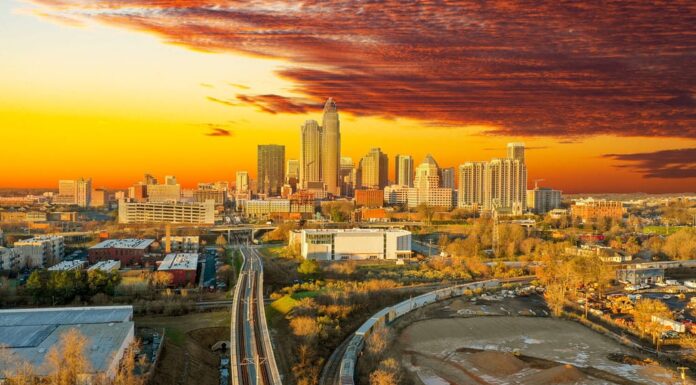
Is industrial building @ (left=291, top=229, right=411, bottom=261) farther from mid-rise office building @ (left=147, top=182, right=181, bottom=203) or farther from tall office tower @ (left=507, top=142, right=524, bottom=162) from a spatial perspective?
tall office tower @ (left=507, top=142, right=524, bottom=162)

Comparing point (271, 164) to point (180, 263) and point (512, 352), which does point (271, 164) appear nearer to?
point (180, 263)

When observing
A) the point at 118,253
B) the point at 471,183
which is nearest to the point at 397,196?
the point at 471,183

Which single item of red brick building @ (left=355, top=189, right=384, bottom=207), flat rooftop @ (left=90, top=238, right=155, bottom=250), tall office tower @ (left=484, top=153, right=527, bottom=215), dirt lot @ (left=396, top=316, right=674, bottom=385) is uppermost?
tall office tower @ (left=484, top=153, right=527, bottom=215)

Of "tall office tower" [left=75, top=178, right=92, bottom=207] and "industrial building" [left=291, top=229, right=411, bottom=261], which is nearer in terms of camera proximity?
"industrial building" [left=291, top=229, right=411, bottom=261]

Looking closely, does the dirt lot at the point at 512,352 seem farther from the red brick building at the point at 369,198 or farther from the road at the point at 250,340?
the red brick building at the point at 369,198

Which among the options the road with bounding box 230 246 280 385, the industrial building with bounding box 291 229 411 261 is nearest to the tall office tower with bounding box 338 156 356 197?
the industrial building with bounding box 291 229 411 261

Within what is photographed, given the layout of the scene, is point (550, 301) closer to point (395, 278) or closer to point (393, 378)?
point (395, 278)
